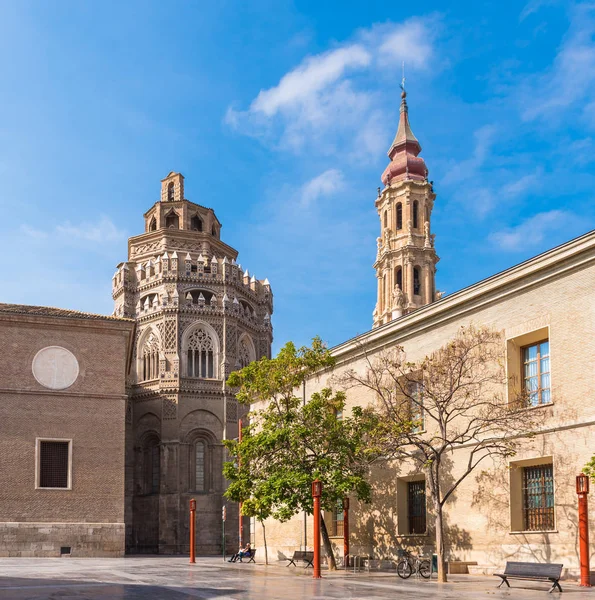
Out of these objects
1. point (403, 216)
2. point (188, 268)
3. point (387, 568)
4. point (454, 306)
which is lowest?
point (387, 568)

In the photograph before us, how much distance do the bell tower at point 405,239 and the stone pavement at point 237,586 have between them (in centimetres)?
5137

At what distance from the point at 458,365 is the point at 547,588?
6066mm

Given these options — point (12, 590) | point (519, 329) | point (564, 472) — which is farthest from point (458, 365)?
point (12, 590)

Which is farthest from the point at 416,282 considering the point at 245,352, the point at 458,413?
the point at 458,413

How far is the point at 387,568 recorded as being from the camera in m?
27.9

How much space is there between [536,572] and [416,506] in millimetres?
8552

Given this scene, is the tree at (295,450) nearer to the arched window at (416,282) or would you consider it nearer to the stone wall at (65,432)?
the stone wall at (65,432)

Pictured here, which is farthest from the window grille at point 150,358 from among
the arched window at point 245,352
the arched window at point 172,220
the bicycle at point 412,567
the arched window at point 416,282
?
the bicycle at point 412,567

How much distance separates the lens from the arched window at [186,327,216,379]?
2308 inches

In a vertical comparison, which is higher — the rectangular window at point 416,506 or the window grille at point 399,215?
the window grille at point 399,215

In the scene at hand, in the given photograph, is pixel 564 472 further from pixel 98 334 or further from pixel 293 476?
pixel 98 334

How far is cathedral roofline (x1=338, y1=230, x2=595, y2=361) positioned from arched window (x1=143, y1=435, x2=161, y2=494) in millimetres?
29490

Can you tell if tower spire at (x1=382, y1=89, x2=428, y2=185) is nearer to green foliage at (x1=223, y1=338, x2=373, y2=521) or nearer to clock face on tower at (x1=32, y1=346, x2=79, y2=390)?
clock face on tower at (x1=32, y1=346, x2=79, y2=390)

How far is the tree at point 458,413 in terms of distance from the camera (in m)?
22.1
